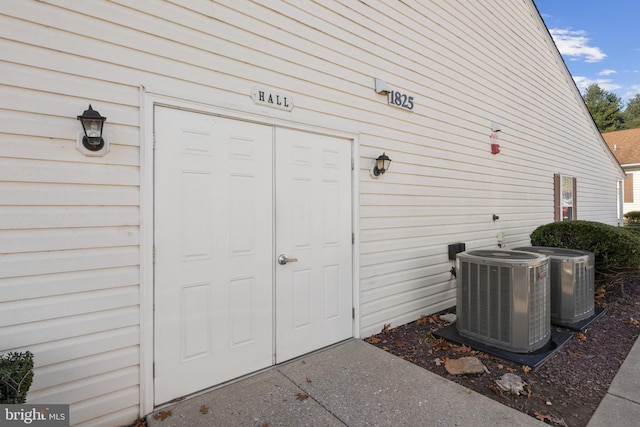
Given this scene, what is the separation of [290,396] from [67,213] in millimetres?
2071

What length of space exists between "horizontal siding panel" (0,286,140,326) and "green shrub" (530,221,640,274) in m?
6.05

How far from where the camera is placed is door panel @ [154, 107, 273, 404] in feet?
7.95

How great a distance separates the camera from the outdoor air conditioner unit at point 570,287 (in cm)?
404

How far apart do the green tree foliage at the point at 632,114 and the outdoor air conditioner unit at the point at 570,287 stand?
3928 centimetres

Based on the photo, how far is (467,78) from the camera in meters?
5.18

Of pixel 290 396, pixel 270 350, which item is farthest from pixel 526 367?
pixel 270 350

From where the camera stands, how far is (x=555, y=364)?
10.1 feet

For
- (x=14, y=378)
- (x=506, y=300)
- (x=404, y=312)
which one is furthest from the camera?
(x=404, y=312)

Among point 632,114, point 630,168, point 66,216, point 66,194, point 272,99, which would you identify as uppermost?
point 632,114

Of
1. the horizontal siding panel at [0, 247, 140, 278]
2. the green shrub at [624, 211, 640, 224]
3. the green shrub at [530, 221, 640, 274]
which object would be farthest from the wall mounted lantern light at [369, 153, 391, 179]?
the green shrub at [624, 211, 640, 224]

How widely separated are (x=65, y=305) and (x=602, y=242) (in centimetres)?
672

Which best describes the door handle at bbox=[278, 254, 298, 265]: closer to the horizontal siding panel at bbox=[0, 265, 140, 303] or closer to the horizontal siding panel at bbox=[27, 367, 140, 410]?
the horizontal siding panel at bbox=[0, 265, 140, 303]

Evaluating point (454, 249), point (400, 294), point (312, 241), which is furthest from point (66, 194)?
point (454, 249)

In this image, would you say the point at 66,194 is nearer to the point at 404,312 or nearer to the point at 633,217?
the point at 404,312
